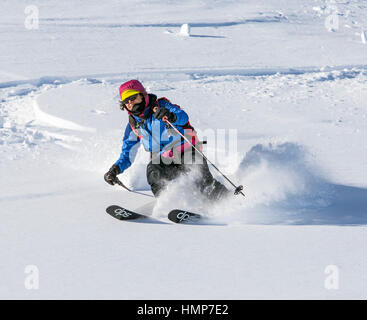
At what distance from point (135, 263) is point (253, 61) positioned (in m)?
9.70

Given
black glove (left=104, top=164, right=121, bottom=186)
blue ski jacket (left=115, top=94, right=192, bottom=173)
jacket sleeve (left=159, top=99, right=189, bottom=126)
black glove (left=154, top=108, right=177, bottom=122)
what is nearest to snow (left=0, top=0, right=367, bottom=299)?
black glove (left=104, top=164, right=121, bottom=186)

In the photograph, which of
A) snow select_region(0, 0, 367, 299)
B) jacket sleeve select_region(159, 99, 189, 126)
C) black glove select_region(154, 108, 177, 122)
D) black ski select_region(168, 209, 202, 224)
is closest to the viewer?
snow select_region(0, 0, 367, 299)

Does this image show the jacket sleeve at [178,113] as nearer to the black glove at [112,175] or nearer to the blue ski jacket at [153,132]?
the blue ski jacket at [153,132]

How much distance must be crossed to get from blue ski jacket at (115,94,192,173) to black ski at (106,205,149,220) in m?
0.52

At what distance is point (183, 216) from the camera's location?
416 centimetres

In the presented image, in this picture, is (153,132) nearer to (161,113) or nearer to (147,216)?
(161,113)

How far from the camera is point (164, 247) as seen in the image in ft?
11.8

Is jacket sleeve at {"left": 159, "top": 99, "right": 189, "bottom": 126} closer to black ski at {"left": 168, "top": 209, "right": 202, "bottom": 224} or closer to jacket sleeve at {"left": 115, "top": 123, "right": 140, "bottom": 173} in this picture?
jacket sleeve at {"left": 115, "top": 123, "right": 140, "bottom": 173}

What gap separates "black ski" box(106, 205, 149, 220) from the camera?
4.24 metres

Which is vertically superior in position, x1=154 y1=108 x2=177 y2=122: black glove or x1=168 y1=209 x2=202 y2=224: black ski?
x1=154 y1=108 x2=177 y2=122: black glove

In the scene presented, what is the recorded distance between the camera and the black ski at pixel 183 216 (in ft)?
13.6

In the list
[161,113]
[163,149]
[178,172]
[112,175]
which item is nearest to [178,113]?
[161,113]

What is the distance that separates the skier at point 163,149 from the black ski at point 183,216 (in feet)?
1.49

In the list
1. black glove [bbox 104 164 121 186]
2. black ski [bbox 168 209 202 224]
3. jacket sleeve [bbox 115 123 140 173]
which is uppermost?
jacket sleeve [bbox 115 123 140 173]
